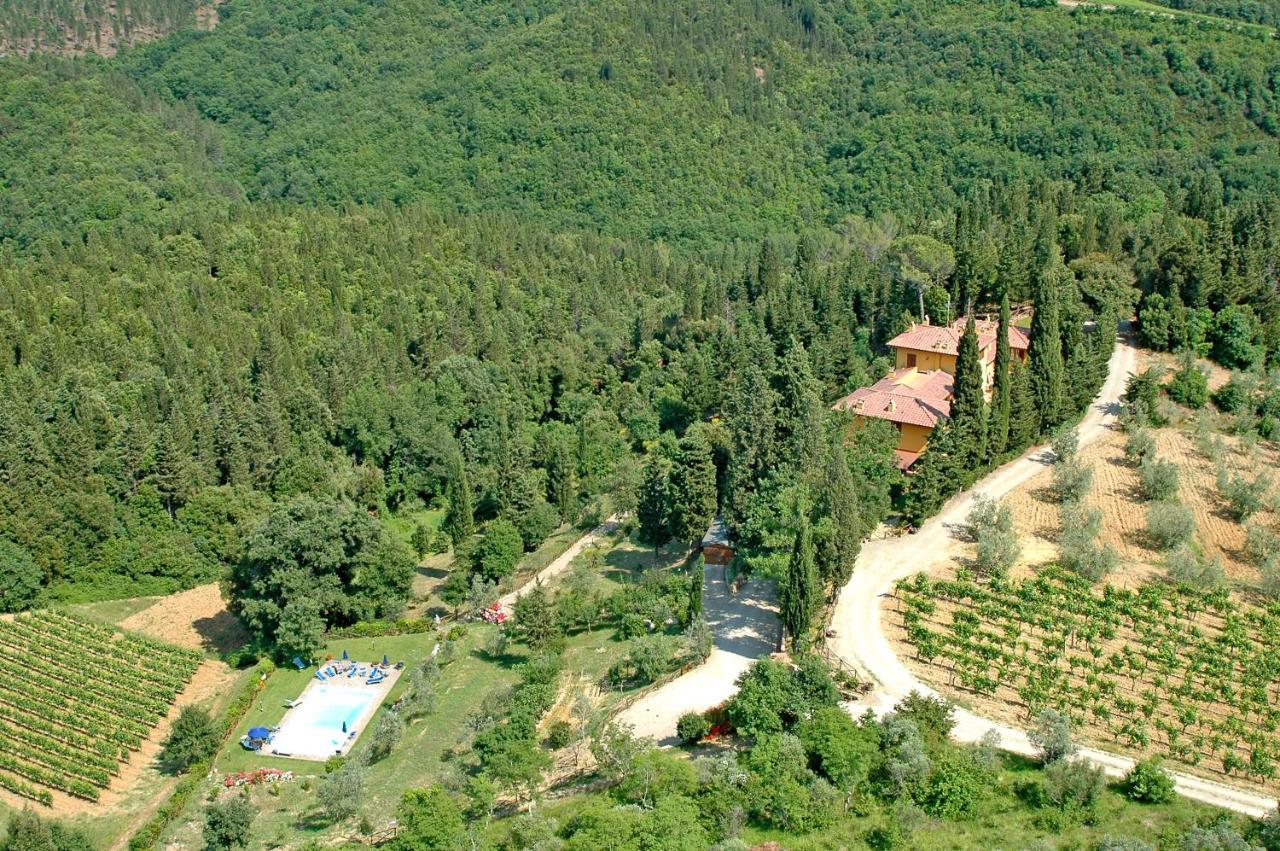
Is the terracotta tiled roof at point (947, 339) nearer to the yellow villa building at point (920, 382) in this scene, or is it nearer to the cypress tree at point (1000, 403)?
the yellow villa building at point (920, 382)

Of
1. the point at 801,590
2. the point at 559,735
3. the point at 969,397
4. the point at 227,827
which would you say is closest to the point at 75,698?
the point at 227,827

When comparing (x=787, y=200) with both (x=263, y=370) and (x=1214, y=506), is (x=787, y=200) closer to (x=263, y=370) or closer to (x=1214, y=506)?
(x=263, y=370)

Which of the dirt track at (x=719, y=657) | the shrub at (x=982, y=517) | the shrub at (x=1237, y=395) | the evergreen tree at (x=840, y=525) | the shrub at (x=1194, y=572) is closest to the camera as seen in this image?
the dirt track at (x=719, y=657)

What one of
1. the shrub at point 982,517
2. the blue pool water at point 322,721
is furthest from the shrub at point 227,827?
the shrub at point 982,517

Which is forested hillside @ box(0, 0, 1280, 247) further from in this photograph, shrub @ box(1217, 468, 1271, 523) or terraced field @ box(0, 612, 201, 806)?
terraced field @ box(0, 612, 201, 806)

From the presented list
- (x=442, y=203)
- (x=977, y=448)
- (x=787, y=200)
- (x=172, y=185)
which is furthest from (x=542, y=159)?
(x=977, y=448)

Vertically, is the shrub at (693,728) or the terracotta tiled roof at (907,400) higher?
the terracotta tiled roof at (907,400)
